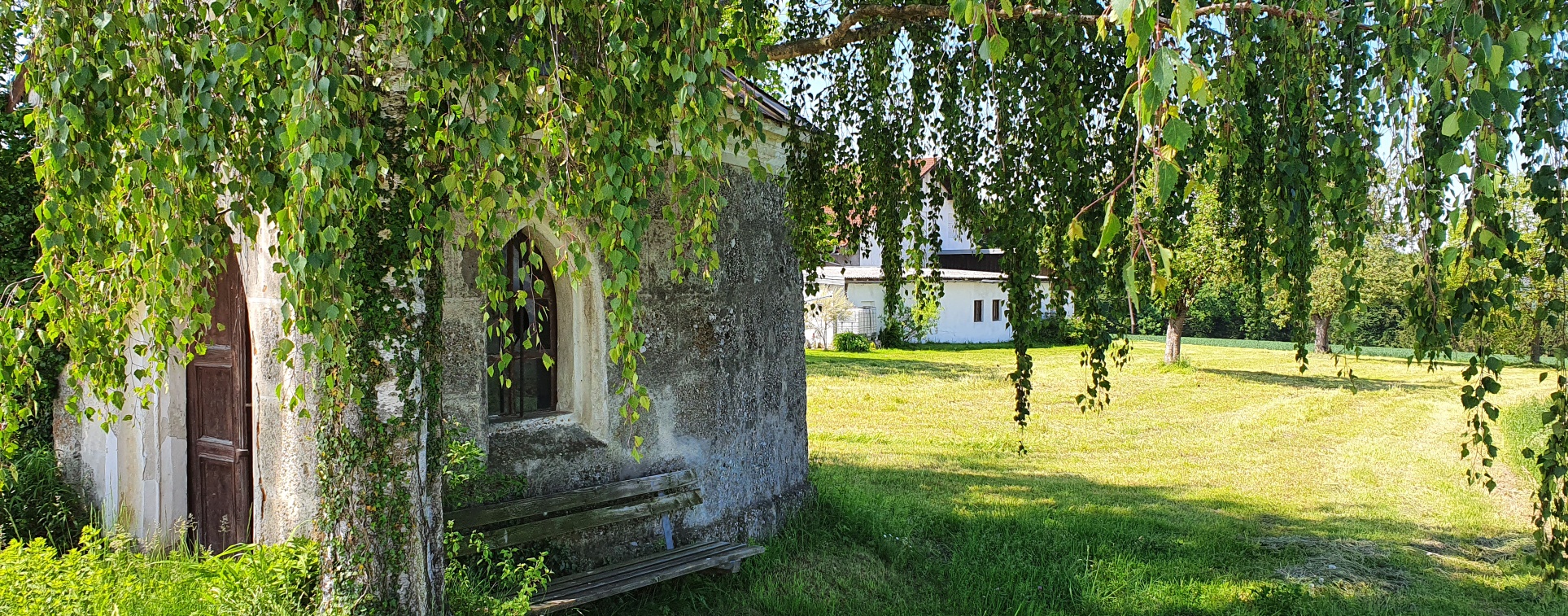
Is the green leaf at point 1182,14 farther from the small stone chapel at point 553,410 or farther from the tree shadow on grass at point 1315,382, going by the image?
the tree shadow on grass at point 1315,382

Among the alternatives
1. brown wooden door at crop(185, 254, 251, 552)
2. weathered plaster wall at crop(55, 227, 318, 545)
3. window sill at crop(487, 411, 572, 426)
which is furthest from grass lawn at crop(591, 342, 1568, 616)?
brown wooden door at crop(185, 254, 251, 552)

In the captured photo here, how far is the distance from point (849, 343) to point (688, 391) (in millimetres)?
19085

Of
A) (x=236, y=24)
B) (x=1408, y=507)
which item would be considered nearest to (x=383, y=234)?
(x=236, y=24)

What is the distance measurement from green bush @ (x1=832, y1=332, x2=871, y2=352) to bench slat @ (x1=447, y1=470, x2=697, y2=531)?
19.0m

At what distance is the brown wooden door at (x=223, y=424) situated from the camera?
5.16m

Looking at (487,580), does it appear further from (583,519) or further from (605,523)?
(605,523)

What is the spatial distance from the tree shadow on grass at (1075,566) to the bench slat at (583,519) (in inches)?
17.3

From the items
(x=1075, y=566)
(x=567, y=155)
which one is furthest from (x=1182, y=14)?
(x=1075, y=566)

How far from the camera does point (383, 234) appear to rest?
3564 millimetres

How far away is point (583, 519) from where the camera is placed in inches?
205

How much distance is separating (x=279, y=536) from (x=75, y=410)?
1.53 m

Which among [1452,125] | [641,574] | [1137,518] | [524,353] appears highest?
[1452,125]

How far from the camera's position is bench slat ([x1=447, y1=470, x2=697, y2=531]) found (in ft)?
15.6

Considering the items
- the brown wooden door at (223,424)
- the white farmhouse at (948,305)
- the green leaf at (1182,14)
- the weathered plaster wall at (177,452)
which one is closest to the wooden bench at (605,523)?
the weathered plaster wall at (177,452)
